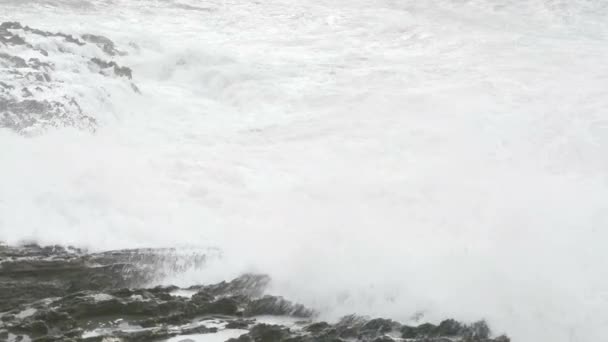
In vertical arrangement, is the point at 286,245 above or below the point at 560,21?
below

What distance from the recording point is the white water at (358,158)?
1076 cm

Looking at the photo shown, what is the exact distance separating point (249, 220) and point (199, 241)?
1695mm

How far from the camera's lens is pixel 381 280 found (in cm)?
1046

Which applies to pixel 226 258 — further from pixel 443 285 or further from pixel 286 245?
pixel 443 285

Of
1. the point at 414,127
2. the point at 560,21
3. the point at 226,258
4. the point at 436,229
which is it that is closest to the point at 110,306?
the point at 226,258

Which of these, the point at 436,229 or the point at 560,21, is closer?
the point at 436,229

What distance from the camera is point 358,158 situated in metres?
17.9

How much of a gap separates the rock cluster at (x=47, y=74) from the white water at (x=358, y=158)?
70cm

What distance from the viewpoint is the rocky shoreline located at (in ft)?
28.3

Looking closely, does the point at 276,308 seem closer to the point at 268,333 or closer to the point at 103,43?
the point at 268,333

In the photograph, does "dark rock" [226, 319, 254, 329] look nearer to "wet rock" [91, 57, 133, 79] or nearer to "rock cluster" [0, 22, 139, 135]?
"rock cluster" [0, 22, 139, 135]

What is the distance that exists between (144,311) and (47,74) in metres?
11.9

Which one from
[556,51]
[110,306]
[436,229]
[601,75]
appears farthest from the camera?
[556,51]

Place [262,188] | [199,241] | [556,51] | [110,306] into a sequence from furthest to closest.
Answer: [556,51]
[262,188]
[199,241]
[110,306]
